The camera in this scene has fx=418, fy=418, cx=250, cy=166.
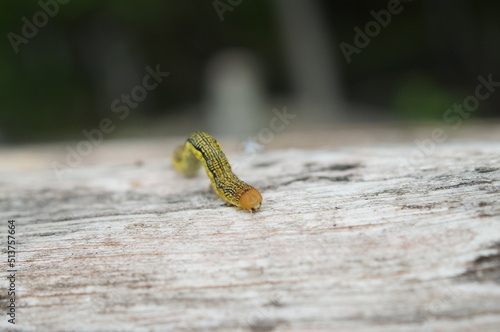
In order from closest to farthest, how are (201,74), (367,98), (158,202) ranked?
(158,202) < (367,98) < (201,74)

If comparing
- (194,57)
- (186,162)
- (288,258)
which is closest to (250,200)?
(288,258)

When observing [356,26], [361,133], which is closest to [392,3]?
[356,26]

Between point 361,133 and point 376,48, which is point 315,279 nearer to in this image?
point 361,133

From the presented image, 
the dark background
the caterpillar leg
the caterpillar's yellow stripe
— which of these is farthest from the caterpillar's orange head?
the dark background

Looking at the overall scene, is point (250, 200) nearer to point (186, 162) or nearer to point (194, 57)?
point (186, 162)

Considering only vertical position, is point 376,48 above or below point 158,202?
above

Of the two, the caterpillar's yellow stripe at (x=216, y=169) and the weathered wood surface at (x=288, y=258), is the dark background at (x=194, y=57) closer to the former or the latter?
the caterpillar's yellow stripe at (x=216, y=169)

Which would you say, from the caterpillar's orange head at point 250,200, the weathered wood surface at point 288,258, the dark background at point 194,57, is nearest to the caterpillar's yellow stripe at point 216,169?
the caterpillar's orange head at point 250,200
